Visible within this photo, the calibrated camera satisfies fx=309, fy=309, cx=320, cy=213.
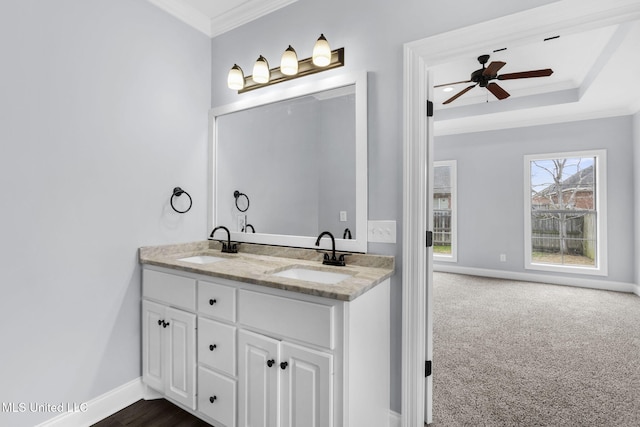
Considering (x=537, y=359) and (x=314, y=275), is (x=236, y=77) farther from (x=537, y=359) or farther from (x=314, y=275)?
(x=537, y=359)

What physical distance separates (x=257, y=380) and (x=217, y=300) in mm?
455

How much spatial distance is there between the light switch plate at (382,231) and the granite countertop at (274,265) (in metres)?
0.10

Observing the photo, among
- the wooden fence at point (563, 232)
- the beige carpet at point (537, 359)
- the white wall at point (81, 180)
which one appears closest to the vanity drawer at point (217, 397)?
the white wall at point (81, 180)

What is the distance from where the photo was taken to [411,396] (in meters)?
1.67

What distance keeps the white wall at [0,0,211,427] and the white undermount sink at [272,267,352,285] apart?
1002 mm

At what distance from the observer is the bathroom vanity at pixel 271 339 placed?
129cm

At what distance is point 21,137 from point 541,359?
3.86m

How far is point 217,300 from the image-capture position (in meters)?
1.66

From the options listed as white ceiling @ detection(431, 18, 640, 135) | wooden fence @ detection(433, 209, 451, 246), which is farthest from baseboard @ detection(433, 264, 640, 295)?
white ceiling @ detection(431, 18, 640, 135)

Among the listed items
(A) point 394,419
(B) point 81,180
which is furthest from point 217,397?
(B) point 81,180

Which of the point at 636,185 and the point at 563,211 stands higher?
the point at 636,185

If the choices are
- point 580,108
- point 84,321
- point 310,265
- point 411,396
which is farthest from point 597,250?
point 84,321

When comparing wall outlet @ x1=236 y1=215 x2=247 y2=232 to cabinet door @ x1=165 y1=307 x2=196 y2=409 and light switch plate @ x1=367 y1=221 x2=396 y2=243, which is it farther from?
light switch plate @ x1=367 y1=221 x2=396 y2=243

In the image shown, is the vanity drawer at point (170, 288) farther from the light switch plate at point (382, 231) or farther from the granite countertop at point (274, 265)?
the light switch plate at point (382, 231)
